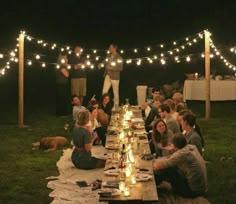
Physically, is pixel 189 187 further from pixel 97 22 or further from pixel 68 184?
pixel 97 22

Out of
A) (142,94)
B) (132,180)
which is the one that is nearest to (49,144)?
(132,180)

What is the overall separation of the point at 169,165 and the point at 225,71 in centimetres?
1353

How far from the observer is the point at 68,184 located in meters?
7.87

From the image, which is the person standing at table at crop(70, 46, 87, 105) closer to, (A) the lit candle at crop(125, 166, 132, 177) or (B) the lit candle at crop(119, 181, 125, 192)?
(A) the lit candle at crop(125, 166, 132, 177)

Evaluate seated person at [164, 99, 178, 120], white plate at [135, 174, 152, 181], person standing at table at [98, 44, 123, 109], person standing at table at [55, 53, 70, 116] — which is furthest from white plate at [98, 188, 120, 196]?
person standing at table at [98, 44, 123, 109]

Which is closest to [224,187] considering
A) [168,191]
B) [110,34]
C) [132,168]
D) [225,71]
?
[168,191]

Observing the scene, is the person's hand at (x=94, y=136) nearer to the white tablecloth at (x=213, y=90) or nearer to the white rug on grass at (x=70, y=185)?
the white rug on grass at (x=70, y=185)

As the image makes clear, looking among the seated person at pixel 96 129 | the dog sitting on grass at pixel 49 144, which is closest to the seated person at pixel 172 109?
the seated person at pixel 96 129

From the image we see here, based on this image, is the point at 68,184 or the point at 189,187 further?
the point at 68,184

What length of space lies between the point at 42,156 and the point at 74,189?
2618 mm

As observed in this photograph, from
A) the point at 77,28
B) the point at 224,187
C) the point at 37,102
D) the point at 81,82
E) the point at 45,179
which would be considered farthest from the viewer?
the point at 77,28

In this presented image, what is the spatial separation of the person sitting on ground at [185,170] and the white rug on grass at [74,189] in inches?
4.8

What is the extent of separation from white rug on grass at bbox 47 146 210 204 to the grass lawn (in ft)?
0.46

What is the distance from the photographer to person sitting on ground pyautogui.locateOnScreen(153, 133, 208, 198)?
6609mm
